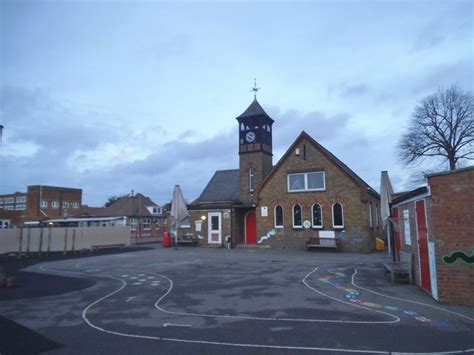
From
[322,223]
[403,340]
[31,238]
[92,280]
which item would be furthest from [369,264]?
[31,238]

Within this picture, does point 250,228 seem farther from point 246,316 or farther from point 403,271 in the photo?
point 246,316

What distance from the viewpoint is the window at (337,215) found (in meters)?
23.3

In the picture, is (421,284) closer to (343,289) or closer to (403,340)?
(343,289)

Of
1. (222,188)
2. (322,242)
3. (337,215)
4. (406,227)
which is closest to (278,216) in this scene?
(322,242)

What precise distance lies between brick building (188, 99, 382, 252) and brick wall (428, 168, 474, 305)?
45.8ft

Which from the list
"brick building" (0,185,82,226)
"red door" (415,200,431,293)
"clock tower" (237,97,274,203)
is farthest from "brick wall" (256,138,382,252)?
"brick building" (0,185,82,226)

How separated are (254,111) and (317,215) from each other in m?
10.9

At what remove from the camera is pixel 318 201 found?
950 inches

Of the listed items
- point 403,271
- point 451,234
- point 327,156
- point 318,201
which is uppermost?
point 327,156

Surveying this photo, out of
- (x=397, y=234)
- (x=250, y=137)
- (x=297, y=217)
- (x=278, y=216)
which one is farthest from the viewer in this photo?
(x=250, y=137)

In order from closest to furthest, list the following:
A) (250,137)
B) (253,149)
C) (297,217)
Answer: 1. (297,217)
2. (253,149)
3. (250,137)

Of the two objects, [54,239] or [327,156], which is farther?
[54,239]

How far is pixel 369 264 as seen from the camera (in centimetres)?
1631

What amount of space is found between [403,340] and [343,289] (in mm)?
4484
